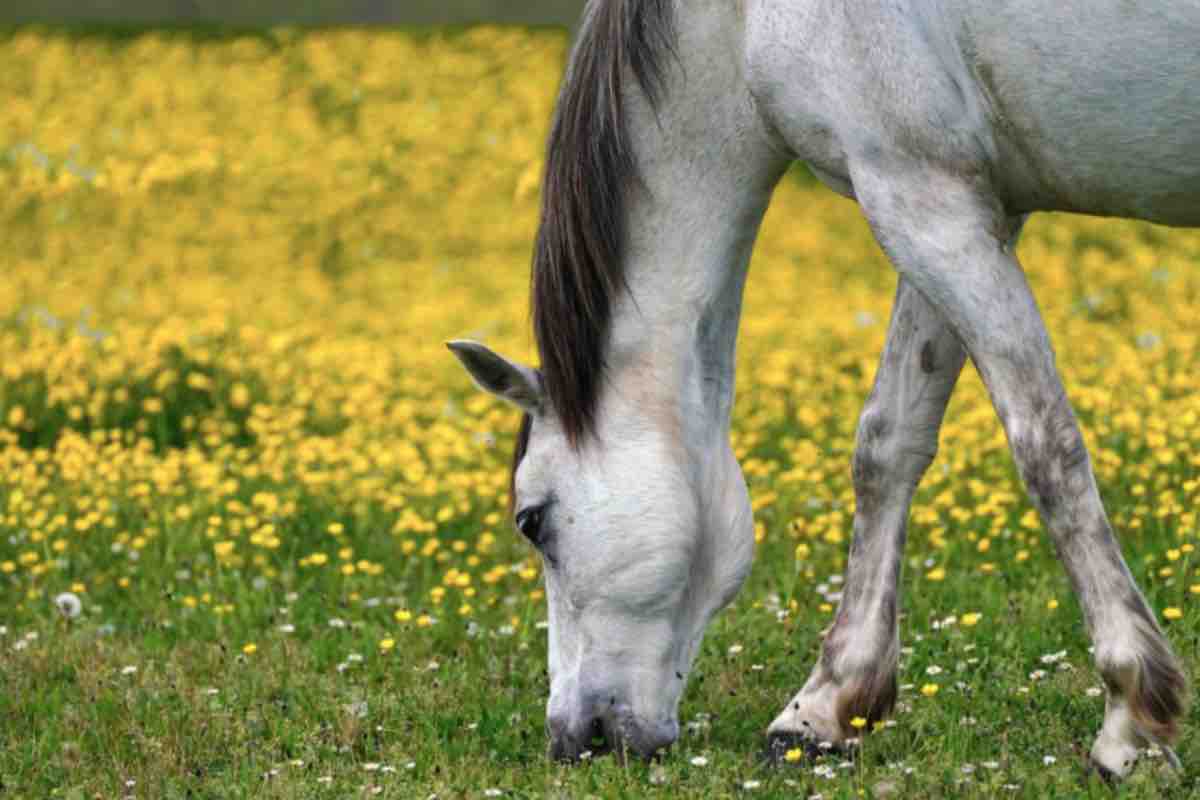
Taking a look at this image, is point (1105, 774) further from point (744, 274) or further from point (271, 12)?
point (271, 12)

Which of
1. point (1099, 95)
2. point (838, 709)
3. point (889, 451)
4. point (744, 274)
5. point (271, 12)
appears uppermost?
point (271, 12)

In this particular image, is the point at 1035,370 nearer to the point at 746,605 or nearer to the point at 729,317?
the point at 729,317

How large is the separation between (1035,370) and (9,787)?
2480mm

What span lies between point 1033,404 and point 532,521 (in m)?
1.17

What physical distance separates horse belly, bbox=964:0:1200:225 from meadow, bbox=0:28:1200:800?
1.14 m

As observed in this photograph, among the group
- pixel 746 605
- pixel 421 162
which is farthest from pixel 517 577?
pixel 421 162

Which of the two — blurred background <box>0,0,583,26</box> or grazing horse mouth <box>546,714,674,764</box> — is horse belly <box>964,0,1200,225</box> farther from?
blurred background <box>0,0,583,26</box>

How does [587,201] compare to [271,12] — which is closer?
[587,201]

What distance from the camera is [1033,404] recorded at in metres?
3.86

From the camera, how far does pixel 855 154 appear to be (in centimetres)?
392

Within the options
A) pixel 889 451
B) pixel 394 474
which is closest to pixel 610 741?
pixel 889 451

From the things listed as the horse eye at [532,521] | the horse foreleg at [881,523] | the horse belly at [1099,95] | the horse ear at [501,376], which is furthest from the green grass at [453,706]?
the horse belly at [1099,95]

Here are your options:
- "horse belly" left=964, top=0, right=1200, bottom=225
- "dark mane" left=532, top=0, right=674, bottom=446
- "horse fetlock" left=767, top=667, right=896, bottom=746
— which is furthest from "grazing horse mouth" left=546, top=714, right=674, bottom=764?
"horse belly" left=964, top=0, right=1200, bottom=225

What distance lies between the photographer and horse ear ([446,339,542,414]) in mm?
4254
